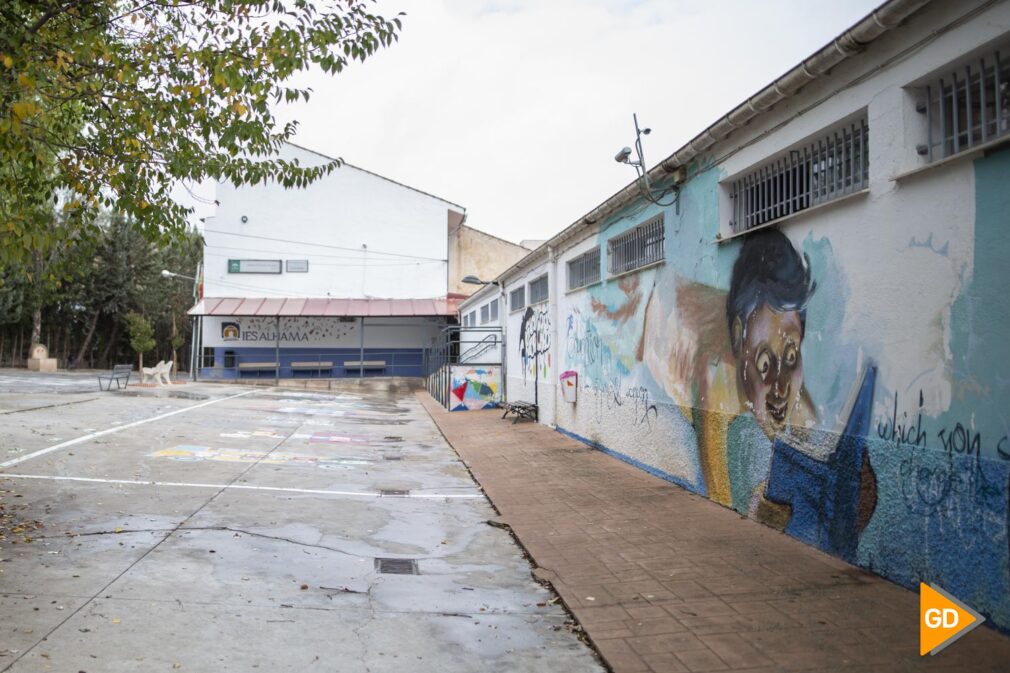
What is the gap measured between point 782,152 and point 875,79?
131 centimetres

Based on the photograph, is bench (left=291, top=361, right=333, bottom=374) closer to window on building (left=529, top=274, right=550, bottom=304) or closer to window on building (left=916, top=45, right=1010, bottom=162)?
window on building (left=529, top=274, right=550, bottom=304)

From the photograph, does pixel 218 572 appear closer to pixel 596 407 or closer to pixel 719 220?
pixel 719 220

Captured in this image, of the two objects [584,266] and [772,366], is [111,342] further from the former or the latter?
[772,366]

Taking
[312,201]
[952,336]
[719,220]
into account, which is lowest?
[952,336]

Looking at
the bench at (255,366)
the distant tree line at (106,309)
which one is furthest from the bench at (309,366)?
the distant tree line at (106,309)

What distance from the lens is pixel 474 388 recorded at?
20.2 meters

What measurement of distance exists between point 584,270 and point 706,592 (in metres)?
8.73

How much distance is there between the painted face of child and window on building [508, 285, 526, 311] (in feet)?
36.9

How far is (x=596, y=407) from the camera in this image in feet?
38.7

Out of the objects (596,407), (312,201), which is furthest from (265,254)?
(596,407)

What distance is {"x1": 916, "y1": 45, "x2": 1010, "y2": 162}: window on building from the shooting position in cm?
421

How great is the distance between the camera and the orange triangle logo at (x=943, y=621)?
12.8 feet

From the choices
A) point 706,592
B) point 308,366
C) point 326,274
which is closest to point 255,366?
point 308,366

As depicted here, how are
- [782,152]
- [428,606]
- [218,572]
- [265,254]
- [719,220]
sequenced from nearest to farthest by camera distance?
1. [428,606]
2. [218,572]
3. [782,152]
4. [719,220]
5. [265,254]
